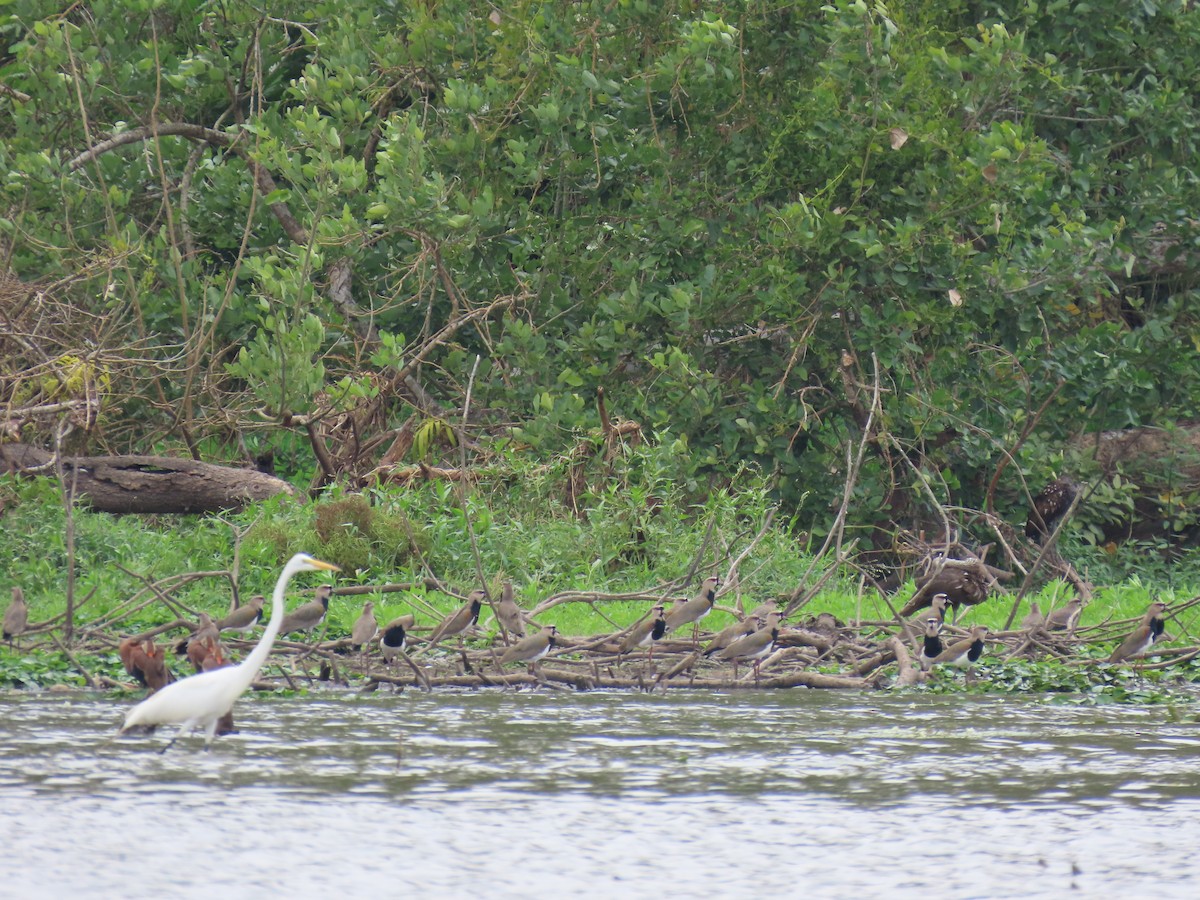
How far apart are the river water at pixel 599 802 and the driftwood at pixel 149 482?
189 inches

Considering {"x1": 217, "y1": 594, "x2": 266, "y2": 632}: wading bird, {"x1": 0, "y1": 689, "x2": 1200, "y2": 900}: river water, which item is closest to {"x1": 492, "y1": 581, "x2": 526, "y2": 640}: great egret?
{"x1": 0, "y1": 689, "x2": 1200, "y2": 900}: river water

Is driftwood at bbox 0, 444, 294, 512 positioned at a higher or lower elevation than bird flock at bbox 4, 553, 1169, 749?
higher

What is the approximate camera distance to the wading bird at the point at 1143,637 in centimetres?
1031

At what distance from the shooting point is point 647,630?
32.9ft

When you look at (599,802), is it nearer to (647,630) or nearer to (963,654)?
(647,630)

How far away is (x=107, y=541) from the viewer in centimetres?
1291

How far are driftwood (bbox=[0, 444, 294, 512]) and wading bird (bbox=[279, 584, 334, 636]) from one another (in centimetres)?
380

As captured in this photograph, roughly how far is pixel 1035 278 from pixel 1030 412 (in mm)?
1332

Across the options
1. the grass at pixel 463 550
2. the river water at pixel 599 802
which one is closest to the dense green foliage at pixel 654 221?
the grass at pixel 463 550

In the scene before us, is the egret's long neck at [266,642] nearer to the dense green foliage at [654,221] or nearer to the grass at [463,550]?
the grass at [463,550]

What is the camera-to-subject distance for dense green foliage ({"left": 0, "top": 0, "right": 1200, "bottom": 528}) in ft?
50.2

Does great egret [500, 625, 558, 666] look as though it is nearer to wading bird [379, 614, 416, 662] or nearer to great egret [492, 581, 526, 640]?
great egret [492, 581, 526, 640]

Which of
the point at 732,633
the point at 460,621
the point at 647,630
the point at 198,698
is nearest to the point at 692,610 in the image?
the point at 732,633

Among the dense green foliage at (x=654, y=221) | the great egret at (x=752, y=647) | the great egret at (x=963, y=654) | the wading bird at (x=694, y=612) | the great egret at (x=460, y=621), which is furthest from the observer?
the dense green foliage at (x=654, y=221)
